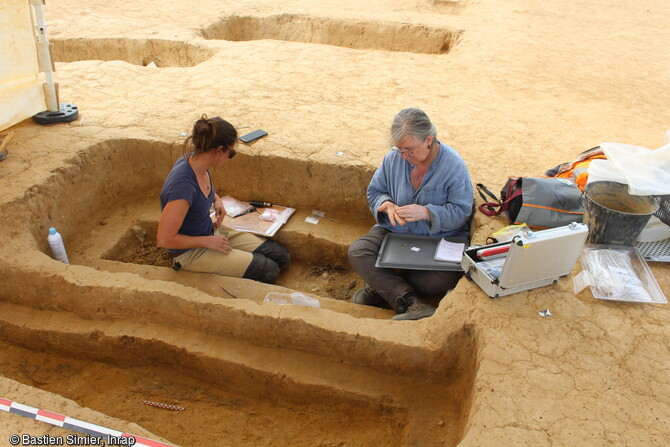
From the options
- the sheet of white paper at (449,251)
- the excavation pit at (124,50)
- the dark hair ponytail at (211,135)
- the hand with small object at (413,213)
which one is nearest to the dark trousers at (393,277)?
the sheet of white paper at (449,251)

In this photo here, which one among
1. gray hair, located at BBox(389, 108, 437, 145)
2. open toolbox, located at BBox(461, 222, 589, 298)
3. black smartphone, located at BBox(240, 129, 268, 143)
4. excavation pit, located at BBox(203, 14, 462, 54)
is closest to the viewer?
open toolbox, located at BBox(461, 222, 589, 298)

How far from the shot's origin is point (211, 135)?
10.5ft

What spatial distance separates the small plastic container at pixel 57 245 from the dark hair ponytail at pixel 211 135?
1.39 m

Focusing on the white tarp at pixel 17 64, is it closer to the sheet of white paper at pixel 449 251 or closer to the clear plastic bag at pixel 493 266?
the sheet of white paper at pixel 449 251

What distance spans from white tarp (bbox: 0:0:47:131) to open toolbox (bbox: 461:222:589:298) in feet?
13.3

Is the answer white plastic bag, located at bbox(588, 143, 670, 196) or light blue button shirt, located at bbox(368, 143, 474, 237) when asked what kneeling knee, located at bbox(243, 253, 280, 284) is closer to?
light blue button shirt, located at bbox(368, 143, 474, 237)

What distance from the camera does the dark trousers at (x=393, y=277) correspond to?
11.5 ft

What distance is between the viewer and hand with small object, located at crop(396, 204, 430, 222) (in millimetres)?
3441

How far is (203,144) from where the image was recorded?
323 cm

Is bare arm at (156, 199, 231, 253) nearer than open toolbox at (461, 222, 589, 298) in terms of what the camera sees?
No

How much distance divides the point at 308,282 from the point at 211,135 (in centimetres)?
166

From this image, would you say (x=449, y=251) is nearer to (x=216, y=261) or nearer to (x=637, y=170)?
(x=637, y=170)

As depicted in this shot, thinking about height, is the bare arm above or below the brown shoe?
above

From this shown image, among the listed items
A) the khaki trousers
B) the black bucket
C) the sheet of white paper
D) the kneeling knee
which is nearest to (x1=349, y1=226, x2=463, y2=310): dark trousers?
the sheet of white paper
